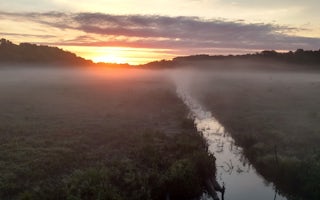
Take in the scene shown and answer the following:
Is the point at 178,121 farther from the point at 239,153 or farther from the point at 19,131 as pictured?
the point at 19,131

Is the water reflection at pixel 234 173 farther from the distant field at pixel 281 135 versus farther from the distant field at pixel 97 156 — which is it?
the distant field at pixel 97 156

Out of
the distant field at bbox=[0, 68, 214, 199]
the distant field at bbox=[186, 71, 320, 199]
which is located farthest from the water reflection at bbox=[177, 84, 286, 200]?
the distant field at bbox=[0, 68, 214, 199]

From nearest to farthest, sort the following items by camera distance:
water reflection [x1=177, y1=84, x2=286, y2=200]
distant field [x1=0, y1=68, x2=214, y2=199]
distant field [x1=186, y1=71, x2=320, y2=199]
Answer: distant field [x1=0, y1=68, x2=214, y2=199] < water reflection [x1=177, y1=84, x2=286, y2=200] < distant field [x1=186, y1=71, x2=320, y2=199]

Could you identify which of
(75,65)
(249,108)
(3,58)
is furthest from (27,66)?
(249,108)

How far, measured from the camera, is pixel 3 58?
158125 millimetres

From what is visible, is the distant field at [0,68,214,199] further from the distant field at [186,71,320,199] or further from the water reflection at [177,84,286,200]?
the distant field at [186,71,320,199]

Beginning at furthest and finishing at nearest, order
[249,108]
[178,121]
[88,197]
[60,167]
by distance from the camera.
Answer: [249,108], [178,121], [60,167], [88,197]

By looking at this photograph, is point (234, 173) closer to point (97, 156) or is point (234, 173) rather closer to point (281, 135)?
point (281, 135)

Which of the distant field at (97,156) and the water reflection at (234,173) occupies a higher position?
the distant field at (97,156)

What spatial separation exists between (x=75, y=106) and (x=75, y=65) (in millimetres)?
153604

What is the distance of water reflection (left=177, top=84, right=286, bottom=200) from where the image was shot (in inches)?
839

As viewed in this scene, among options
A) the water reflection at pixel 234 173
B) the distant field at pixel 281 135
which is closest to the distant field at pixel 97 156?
the water reflection at pixel 234 173

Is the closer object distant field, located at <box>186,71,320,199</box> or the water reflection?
the water reflection

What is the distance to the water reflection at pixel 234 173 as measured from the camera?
21312 millimetres
